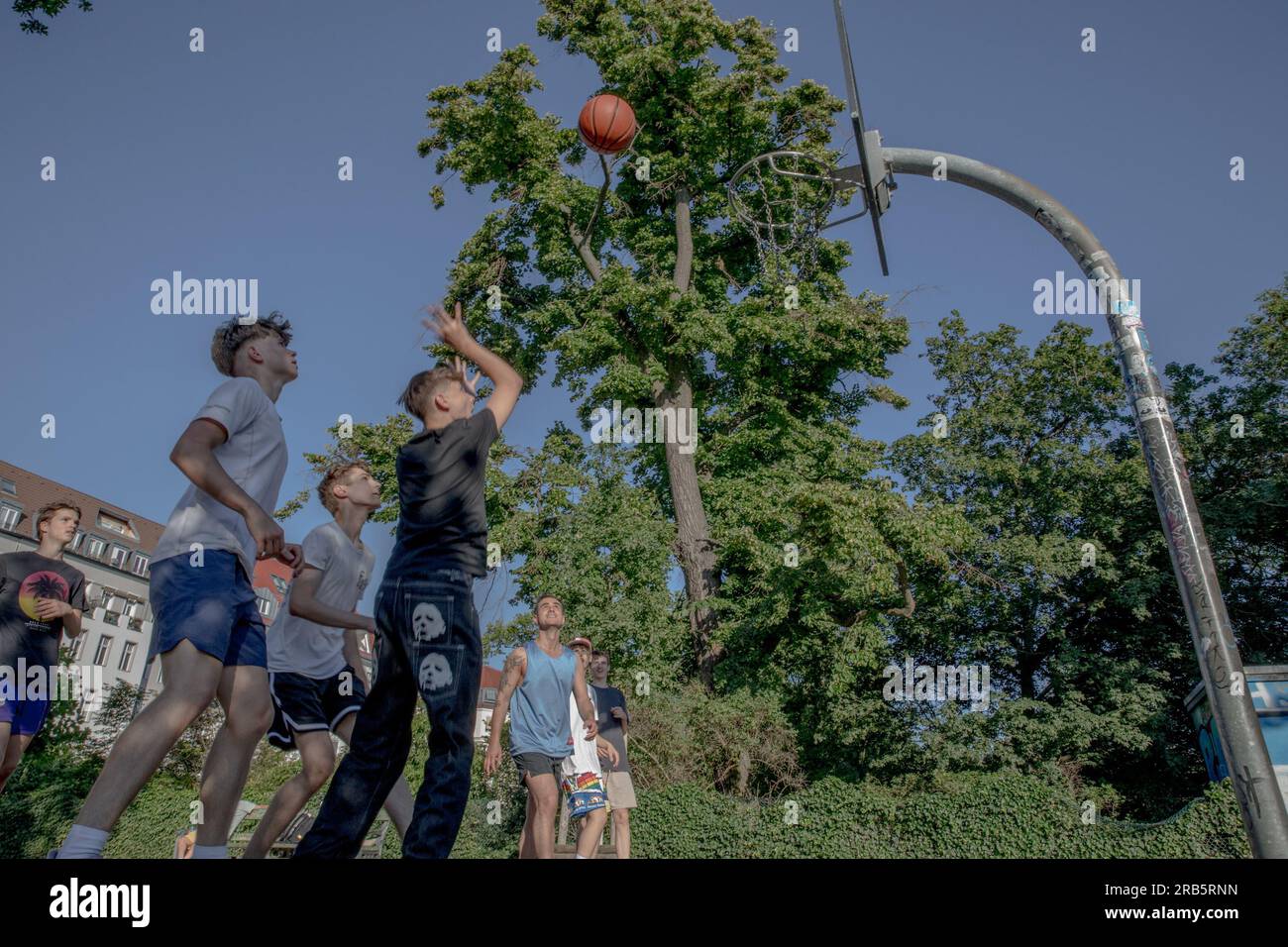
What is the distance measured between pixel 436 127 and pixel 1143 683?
21.7 meters

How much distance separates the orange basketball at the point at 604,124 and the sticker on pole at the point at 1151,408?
7295mm

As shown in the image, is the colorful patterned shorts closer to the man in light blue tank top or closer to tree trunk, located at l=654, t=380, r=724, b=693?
the man in light blue tank top

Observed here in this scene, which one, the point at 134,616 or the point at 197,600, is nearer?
the point at 197,600

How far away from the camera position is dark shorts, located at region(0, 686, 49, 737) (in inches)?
211

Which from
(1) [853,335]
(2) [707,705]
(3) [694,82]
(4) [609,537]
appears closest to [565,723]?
(2) [707,705]

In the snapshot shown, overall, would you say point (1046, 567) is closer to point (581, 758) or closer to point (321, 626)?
point (581, 758)

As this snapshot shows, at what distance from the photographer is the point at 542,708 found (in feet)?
21.1

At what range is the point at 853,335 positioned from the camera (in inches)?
819

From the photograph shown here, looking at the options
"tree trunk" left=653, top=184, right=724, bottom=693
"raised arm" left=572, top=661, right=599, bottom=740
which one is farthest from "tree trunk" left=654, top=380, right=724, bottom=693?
"raised arm" left=572, top=661, right=599, bottom=740

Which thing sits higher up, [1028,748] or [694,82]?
[694,82]

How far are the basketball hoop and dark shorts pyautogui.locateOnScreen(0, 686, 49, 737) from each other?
7186mm

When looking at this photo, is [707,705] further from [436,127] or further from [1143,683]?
[436,127]

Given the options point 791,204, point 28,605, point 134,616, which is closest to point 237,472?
point 28,605

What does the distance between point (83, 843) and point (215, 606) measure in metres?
0.85
